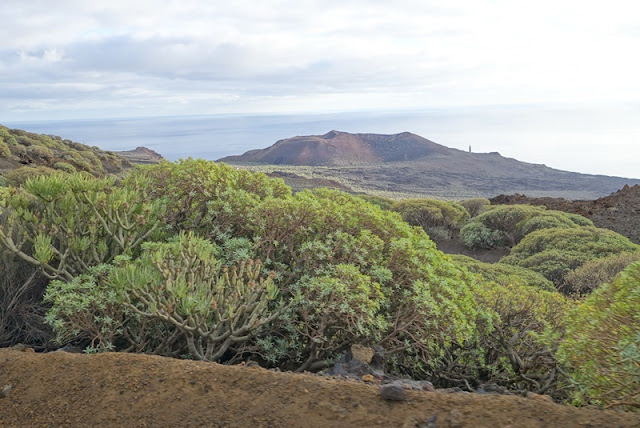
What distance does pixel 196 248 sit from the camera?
15.6 ft

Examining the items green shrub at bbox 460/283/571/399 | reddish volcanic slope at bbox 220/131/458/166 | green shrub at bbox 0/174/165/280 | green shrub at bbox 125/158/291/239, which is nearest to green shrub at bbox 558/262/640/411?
green shrub at bbox 460/283/571/399

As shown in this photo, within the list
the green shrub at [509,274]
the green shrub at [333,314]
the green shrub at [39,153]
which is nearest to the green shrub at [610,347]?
the green shrub at [333,314]

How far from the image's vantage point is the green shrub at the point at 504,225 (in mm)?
19172

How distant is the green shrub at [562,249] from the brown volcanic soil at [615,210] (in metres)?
4.65

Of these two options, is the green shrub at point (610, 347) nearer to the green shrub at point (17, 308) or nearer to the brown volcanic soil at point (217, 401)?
the brown volcanic soil at point (217, 401)

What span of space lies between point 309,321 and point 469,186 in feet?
209

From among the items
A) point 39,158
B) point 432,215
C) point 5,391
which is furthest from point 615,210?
point 39,158

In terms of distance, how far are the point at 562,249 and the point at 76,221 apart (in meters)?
13.1

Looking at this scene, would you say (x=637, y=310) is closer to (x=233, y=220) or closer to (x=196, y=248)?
(x=196, y=248)

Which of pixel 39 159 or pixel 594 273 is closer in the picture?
pixel 594 273

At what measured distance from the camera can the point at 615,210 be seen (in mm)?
22422

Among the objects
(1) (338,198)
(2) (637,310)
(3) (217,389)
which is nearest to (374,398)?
(3) (217,389)

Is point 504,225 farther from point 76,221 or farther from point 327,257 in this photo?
point 76,221

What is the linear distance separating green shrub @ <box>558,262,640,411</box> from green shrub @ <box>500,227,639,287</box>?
8.69 meters
